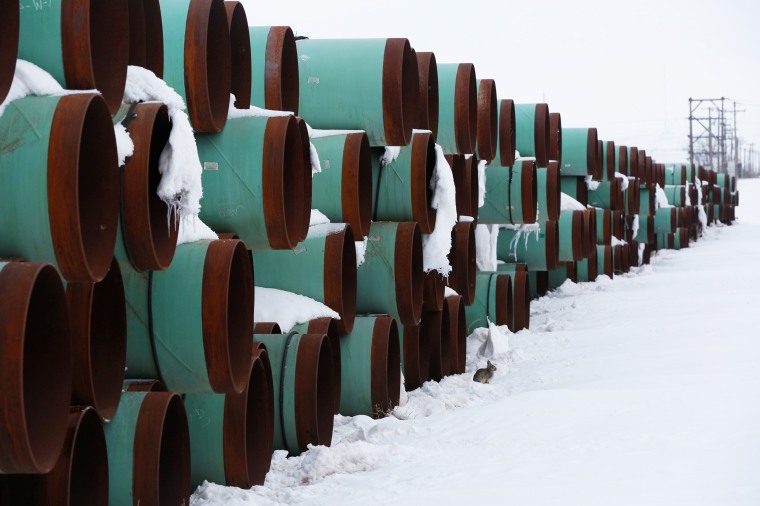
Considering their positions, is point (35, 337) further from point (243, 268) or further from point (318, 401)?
point (318, 401)

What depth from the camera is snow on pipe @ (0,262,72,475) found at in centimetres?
280

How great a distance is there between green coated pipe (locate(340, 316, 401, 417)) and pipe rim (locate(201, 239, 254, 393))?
6.94 feet

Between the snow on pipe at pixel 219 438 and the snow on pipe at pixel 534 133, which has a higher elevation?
the snow on pipe at pixel 534 133

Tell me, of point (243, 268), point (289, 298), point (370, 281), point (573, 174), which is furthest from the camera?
point (573, 174)

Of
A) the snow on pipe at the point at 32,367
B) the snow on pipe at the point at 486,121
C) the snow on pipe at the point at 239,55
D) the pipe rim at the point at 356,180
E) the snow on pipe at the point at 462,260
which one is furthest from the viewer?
the snow on pipe at the point at 486,121

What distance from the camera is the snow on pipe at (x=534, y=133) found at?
11.6m

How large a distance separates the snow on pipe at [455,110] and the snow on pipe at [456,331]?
126 cm

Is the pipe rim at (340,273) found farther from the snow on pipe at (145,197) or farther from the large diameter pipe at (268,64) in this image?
the snow on pipe at (145,197)

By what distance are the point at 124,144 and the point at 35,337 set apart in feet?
3.03

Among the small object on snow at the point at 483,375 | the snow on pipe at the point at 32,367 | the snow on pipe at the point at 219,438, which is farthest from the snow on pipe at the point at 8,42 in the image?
the small object on snow at the point at 483,375

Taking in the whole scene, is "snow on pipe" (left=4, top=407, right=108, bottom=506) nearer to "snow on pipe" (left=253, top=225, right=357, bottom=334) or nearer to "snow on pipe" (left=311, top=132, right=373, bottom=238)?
"snow on pipe" (left=253, top=225, right=357, bottom=334)

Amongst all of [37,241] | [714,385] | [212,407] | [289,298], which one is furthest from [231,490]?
[714,385]

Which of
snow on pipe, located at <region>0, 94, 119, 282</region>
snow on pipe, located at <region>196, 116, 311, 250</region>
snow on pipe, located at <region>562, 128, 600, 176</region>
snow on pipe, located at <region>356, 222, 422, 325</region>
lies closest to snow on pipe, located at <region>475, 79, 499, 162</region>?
snow on pipe, located at <region>356, 222, 422, 325</region>

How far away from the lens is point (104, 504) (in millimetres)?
3836
